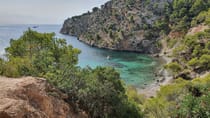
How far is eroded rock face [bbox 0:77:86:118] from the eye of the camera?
683 inches

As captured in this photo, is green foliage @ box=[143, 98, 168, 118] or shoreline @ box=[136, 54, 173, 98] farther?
shoreline @ box=[136, 54, 173, 98]

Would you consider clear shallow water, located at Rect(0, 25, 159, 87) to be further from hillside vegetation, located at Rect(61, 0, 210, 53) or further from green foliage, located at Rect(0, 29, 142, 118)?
green foliage, located at Rect(0, 29, 142, 118)

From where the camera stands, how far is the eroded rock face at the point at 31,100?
1736 centimetres

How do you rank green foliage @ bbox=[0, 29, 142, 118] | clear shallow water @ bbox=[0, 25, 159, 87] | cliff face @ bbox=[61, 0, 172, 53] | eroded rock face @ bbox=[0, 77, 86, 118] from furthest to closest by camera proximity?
1. cliff face @ bbox=[61, 0, 172, 53]
2. clear shallow water @ bbox=[0, 25, 159, 87]
3. green foliage @ bbox=[0, 29, 142, 118]
4. eroded rock face @ bbox=[0, 77, 86, 118]

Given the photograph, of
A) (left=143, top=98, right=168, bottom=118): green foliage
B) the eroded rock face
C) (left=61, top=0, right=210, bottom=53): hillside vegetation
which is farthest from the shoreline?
(left=61, top=0, right=210, bottom=53): hillside vegetation

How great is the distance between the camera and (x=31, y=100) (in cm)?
2134

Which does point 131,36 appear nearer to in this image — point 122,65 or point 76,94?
point 122,65

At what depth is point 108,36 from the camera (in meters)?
143

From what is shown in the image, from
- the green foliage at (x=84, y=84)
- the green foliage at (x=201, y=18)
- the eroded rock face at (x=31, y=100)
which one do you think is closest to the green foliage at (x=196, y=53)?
the green foliage at (x=201, y=18)

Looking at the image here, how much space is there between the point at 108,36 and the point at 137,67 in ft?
174

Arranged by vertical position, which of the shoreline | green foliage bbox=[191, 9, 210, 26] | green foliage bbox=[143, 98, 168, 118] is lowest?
the shoreline

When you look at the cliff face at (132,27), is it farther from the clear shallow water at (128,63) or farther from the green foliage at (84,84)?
the green foliage at (84,84)

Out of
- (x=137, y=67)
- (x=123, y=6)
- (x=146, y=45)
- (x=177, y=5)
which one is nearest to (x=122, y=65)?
(x=137, y=67)

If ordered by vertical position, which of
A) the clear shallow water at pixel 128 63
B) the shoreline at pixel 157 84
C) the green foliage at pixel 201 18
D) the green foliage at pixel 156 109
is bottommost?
the clear shallow water at pixel 128 63
